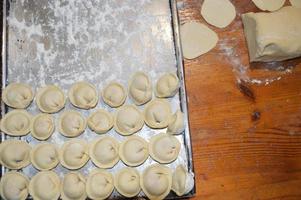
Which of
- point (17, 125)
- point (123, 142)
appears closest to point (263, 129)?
point (123, 142)

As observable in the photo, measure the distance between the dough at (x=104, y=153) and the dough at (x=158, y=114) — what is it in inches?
6.6

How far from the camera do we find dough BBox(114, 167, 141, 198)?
1493mm

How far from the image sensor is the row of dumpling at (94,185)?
4.83 feet

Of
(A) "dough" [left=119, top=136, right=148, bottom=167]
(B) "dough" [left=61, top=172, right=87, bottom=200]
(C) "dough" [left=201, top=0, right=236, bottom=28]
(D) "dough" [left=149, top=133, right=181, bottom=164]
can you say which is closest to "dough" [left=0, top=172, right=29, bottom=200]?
(B) "dough" [left=61, top=172, right=87, bottom=200]

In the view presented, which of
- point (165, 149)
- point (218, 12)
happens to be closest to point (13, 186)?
point (165, 149)

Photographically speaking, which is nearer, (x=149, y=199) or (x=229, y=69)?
(x=149, y=199)

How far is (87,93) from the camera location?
5.14 ft

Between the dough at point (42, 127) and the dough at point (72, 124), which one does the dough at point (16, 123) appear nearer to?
the dough at point (42, 127)

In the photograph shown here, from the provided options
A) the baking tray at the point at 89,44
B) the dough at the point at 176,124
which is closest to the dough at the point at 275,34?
the baking tray at the point at 89,44

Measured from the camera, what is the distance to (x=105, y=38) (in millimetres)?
1662

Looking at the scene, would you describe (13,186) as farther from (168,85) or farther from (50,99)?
(168,85)

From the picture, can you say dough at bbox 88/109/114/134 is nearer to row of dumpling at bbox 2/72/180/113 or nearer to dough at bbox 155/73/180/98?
row of dumpling at bbox 2/72/180/113

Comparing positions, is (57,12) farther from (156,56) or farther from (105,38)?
(156,56)

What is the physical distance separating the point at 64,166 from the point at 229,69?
79cm
